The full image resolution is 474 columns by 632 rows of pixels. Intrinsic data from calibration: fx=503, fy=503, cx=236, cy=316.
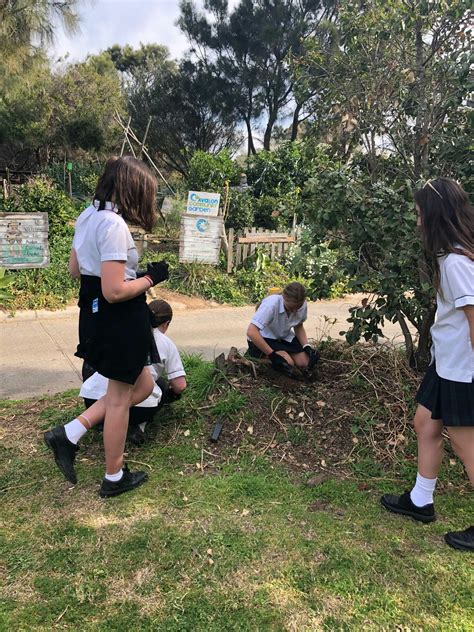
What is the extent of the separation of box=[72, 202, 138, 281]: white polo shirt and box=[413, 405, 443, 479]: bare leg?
5.35ft

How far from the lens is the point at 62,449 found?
2.76m

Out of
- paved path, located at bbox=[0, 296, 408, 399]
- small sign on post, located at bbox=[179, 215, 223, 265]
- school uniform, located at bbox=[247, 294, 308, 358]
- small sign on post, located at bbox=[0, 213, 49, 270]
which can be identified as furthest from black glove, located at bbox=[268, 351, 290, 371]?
small sign on post, located at bbox=[179, 215, 223, 265]

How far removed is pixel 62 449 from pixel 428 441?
1940mm

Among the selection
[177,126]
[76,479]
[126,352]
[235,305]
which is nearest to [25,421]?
[76,479]

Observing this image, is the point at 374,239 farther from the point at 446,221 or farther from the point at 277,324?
the point at 277,324

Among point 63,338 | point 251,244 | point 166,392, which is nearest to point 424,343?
point 166,392

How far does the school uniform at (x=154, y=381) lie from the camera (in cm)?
316

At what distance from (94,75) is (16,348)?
21.6 m

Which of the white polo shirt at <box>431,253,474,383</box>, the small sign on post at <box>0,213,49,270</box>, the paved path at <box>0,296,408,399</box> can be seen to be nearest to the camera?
the white polo shirt at <box>431,253,474,383</box>

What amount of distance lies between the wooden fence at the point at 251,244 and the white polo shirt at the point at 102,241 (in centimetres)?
789

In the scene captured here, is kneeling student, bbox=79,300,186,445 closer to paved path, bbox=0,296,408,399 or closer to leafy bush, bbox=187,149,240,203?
paved path, bbox=0,296,408,399

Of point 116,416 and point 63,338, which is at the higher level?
point 116,416

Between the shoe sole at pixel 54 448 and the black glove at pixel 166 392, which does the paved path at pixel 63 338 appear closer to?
the black glove at pixel 166 392

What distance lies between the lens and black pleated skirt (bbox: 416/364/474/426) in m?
2.31
